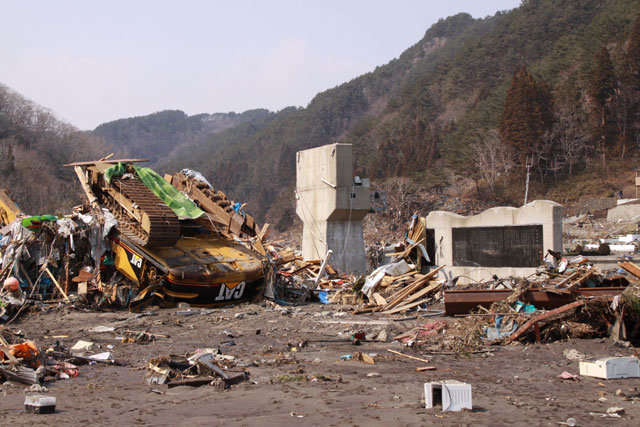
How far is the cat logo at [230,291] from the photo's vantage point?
17156 mm

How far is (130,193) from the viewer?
57.4 ft

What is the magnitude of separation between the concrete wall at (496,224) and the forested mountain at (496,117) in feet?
120

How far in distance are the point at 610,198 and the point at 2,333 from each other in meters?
47.9

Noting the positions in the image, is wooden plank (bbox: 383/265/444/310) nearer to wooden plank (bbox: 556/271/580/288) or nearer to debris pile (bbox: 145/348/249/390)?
wooden plank (bbox: 556/271/580/288)

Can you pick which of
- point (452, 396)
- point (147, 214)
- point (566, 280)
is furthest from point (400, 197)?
point (452, 396)

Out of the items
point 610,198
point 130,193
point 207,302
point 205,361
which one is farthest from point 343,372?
point 610,198

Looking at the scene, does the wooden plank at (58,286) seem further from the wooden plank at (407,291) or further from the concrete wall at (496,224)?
the concrete wall at (496,224)

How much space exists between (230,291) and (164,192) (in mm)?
3804

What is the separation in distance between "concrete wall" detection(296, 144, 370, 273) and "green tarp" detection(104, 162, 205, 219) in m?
6.37

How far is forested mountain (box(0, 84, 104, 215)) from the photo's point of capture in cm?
5724

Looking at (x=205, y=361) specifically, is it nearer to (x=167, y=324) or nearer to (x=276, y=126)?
(x=167, y=324)

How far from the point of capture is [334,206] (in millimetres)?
24156

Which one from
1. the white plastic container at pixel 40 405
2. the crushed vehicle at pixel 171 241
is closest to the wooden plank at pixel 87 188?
the crushed vehicle at pixel 171 241

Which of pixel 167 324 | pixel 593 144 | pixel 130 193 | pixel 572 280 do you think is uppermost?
pixel 593 144
